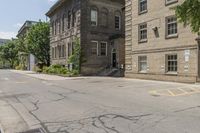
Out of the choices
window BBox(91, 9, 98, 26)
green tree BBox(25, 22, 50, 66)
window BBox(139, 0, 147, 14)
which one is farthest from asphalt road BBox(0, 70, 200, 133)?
green tree BBox(25, 22, 50, 66)

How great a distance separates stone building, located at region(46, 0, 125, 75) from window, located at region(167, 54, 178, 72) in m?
13.5

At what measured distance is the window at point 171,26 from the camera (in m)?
24.0

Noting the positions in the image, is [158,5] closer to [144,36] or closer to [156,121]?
[144,36]

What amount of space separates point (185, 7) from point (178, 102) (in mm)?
4334

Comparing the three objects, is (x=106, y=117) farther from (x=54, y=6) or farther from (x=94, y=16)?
(x=54, y=6)

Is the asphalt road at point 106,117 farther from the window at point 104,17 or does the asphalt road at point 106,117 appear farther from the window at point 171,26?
the window at point 104,17

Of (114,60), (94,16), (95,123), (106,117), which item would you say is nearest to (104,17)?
(94,16)

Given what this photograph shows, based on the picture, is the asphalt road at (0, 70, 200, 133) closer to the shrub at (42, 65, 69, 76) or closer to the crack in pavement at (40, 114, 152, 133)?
the crack in pavement at (40, 114, 152, 133)

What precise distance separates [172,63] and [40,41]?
34.2 meters

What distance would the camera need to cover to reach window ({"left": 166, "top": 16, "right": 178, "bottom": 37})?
24.0 m

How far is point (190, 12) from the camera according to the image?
13555mm

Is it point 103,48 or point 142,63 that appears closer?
point 142,63

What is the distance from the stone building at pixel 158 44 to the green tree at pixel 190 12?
26.5ft

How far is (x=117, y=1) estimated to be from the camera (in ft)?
135
